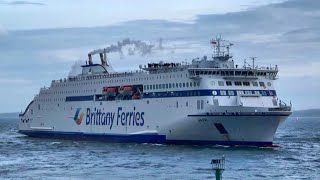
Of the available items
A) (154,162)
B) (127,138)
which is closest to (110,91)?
(127,138)

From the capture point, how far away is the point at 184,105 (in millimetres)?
57250

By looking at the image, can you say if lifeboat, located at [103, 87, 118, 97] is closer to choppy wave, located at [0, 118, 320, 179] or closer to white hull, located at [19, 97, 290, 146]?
white hull, located at [19, 97, 290, 146]

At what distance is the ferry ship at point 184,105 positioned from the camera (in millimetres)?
54344

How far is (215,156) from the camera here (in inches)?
1902

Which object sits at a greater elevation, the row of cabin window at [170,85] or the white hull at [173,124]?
the row of cabin window at [170,85]

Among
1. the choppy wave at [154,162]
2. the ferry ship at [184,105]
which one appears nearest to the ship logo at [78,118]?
the ferry ship at [184,105]

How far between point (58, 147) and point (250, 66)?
22360 mm

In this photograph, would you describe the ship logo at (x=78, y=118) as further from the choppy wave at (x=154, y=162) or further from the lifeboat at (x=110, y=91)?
the choppy wave at (x=154, y=162)

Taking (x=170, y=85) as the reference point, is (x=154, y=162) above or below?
below

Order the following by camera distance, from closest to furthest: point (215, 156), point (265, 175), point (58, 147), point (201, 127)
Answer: point (265, 175), point (215, 156), point (201, 127), point (58, 147)

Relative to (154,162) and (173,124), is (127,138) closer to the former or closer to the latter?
(173,124)

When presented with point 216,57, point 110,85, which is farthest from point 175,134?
point 110,85

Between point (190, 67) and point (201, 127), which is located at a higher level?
point (190, 67)

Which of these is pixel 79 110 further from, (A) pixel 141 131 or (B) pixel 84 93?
(A) pixel 141 131
